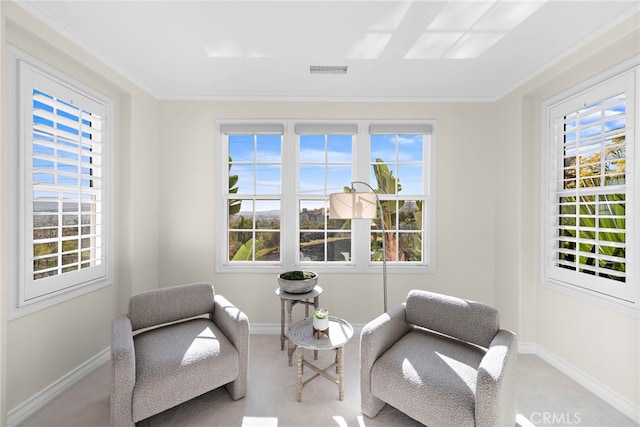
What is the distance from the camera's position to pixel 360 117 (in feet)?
10.5

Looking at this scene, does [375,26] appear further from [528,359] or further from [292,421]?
[528,359]

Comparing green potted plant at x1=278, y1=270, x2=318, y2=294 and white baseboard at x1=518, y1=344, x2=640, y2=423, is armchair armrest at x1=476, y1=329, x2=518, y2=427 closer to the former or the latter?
white baseboard at x1=518, y1=344, x2=640, y2=423

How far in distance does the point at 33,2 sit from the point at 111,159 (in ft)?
4.00

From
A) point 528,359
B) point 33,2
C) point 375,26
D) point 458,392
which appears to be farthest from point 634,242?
point 33,2

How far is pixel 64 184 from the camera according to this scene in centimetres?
222

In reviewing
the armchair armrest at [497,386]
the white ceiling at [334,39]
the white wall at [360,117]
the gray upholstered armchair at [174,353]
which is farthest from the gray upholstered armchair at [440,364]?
the white ceiling at [334,39]

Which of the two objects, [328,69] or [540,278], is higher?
[328,69]

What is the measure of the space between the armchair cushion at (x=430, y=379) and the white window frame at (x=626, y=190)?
45.2 inches

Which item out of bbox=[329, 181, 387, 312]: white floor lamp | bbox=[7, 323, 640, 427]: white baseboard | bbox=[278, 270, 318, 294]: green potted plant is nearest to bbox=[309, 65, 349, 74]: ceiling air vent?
bbox=[329, 181, 387, 312]: white floor lamp

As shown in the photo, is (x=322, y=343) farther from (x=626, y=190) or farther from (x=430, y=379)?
(x=626, y=190)

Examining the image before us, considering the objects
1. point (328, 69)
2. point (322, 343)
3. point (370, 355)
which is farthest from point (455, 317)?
point (328, 69)

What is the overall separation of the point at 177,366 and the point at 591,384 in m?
3.12

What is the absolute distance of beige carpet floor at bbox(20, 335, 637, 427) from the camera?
1.90m

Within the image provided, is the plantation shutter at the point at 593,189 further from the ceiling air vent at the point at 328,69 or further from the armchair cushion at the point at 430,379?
the ceiling air vent at the point at 328,69
